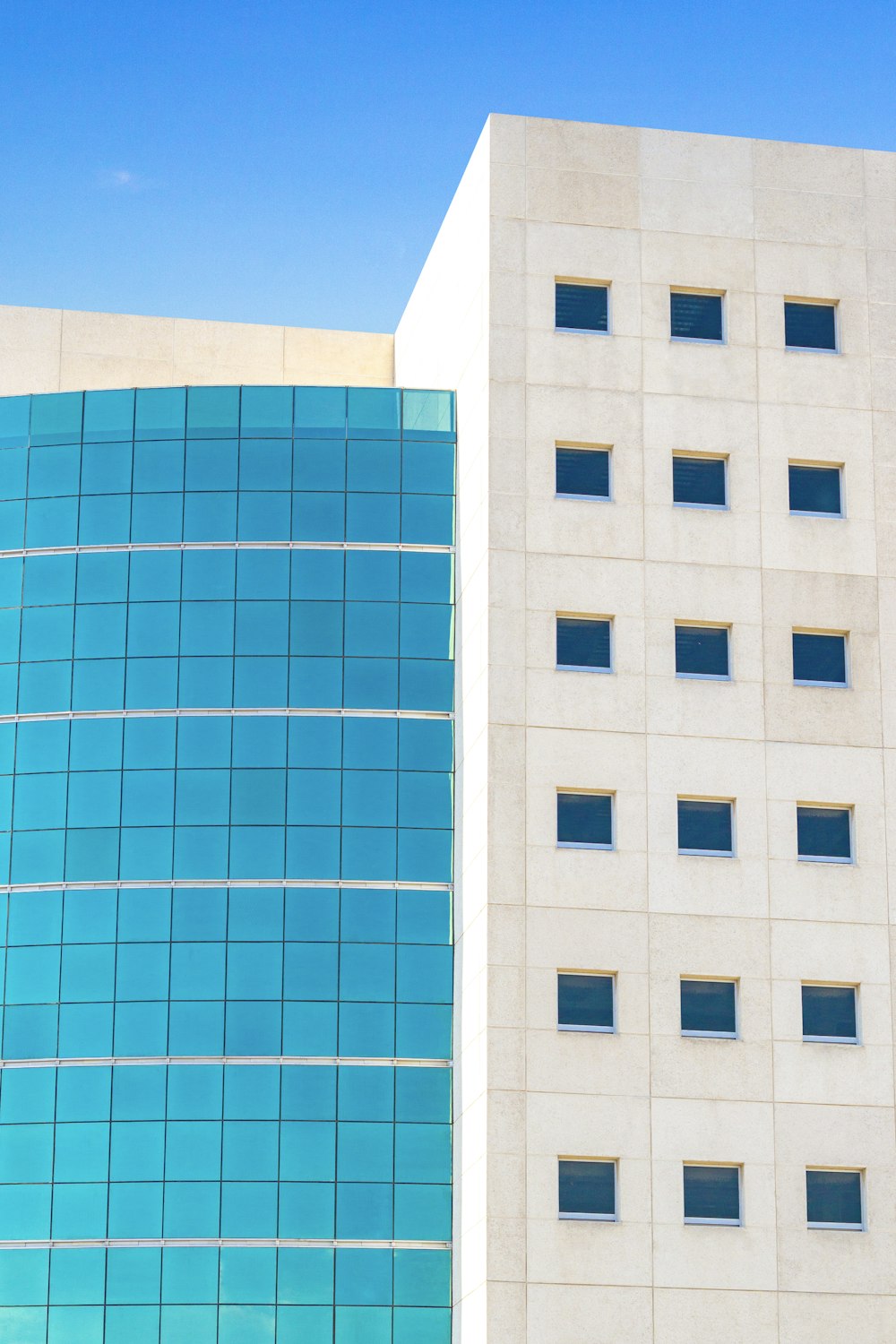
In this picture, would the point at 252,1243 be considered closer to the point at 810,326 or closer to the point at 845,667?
the point at 845,667

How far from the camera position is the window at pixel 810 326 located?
47.2m

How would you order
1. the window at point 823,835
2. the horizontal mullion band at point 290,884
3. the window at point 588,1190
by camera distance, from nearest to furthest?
the window at point 588,1190
the window at point 823,835
the horizontal mullion band at point 290,884

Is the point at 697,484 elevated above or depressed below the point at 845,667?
above

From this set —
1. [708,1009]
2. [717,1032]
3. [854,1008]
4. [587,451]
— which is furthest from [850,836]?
[587,451]

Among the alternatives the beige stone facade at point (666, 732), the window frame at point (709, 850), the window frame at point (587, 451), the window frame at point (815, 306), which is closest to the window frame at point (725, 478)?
the beige stone facade at point (666, 732)

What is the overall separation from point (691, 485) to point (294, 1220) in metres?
18.1

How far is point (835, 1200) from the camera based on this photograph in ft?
137

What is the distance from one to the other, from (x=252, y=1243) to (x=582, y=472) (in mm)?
17959

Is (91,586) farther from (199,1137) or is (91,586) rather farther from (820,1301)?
(820,1301)

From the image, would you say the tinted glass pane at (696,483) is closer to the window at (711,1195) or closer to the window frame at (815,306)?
the window frame at (815,306)

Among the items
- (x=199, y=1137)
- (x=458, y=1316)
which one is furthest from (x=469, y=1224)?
(x=199, y=1137)

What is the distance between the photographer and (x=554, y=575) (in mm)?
44438

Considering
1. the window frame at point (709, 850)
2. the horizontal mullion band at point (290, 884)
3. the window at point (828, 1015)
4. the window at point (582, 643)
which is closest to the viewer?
the window at point (828, 1015)

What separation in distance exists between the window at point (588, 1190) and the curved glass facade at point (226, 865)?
334 centimetres
